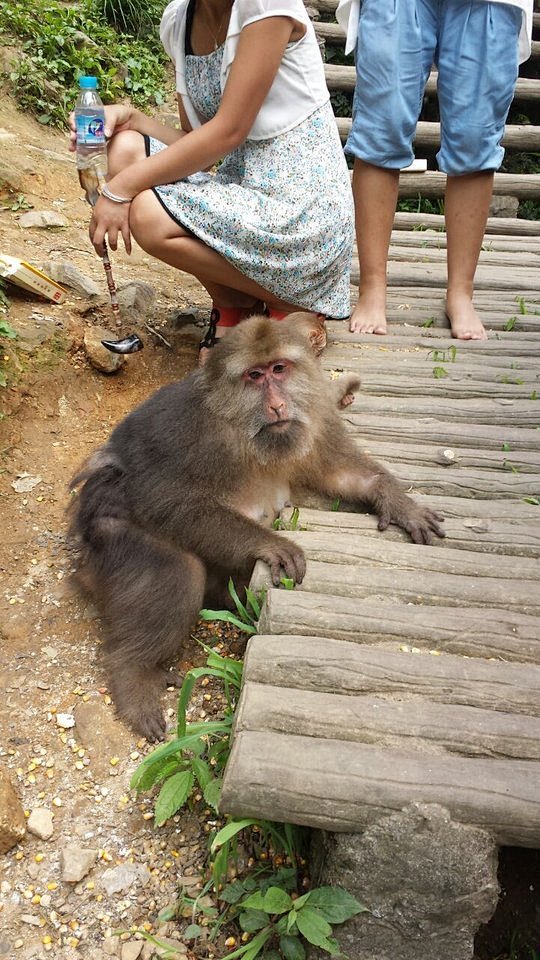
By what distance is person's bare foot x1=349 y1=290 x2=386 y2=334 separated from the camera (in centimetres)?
402

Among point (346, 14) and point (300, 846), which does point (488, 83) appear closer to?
point (346, 14)

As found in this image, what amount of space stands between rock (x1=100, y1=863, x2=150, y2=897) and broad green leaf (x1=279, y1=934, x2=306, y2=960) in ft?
1.45

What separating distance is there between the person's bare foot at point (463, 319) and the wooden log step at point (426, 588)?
1911mm

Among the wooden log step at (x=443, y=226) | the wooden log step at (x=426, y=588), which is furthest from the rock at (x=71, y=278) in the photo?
the wooden log step at (x=426, y=588)

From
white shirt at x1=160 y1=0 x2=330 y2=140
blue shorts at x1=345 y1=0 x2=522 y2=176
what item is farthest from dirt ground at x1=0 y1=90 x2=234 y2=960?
blue shorts at x1=345 y1=0 x2=522 y2=176

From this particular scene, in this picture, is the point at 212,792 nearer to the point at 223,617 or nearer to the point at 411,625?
the point at 223,617

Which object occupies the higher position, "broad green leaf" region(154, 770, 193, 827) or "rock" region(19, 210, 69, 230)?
"rock" region(19, 210, 69, 230)

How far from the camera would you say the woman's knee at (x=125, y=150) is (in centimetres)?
365

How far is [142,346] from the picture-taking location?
14.2 ft

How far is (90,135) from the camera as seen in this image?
348cm

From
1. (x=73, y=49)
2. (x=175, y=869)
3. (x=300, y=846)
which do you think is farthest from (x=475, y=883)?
(x=73, y=49)

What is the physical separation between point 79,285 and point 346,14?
6.33 feet

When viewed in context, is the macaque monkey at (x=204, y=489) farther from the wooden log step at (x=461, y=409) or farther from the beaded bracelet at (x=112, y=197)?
the beaded bracelet at (x=112, y=197)

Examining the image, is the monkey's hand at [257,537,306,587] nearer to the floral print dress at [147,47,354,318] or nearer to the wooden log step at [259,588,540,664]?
the wooden log step at [259,588,540,664]
